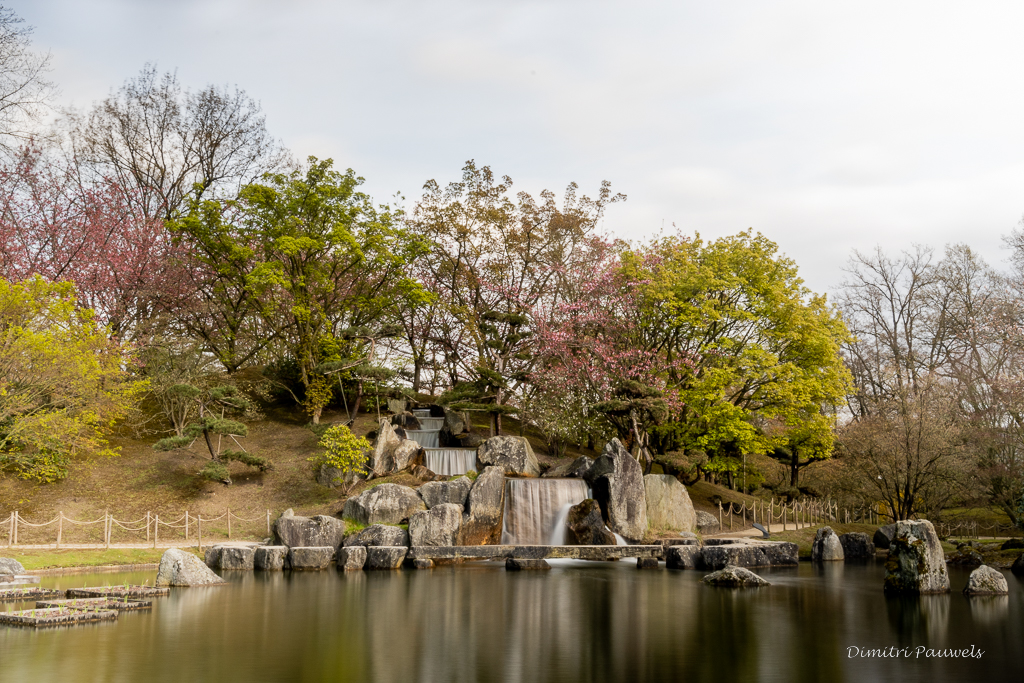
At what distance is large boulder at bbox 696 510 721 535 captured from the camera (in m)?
24.5

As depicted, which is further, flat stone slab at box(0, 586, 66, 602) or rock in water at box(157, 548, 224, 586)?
rock in water at box(157, 548, 224, 586)

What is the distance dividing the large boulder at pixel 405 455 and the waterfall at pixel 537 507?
457 cm

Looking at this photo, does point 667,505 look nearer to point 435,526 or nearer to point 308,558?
point 435,526

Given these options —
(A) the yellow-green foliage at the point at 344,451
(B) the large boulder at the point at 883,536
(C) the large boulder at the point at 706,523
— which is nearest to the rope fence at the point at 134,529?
(A) the yellow-green foliage at the point at 344,451

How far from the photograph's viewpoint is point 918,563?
13492mm

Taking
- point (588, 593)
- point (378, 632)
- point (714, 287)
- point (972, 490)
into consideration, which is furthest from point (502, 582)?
point (972, 490)

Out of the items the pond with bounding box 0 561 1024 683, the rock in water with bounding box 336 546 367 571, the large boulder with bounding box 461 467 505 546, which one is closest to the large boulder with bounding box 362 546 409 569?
the rock in water with bounding box 336 546 367 571

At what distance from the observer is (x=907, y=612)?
11305mm

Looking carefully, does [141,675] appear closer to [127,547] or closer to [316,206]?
[127,547]

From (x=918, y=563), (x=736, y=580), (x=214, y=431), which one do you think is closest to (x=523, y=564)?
(x=736, y=580)

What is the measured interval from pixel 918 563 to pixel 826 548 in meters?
7.18

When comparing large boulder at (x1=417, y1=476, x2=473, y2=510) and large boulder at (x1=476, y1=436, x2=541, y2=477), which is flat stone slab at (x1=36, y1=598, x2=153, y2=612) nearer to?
large boulder at (x1=417, y1=476, x2=473, y2=510)

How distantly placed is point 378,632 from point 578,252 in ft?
75.9

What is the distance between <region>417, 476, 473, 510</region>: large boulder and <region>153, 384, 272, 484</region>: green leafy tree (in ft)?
22.5
